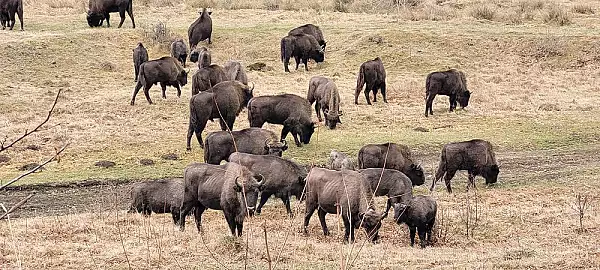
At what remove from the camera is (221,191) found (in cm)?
1352

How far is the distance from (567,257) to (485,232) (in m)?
2.50

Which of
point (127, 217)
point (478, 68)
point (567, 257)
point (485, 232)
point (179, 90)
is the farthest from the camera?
point (478, 68)

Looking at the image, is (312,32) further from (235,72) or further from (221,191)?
(221,191)

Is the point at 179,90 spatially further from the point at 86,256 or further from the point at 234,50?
the point at 86,256

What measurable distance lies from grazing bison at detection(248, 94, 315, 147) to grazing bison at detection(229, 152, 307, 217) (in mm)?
5741

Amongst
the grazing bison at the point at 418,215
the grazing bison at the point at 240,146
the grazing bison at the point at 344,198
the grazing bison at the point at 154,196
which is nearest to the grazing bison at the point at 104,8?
the grazing bison at the point at 240,146

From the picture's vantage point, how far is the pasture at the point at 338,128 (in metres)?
12.1

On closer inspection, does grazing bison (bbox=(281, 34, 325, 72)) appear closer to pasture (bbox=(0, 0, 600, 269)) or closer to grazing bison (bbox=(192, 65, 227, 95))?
pasture (bbox=(0, 0, 600, 269))

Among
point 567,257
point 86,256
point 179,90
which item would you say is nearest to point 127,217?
point 86,256

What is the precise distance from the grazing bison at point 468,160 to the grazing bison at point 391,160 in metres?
0.41

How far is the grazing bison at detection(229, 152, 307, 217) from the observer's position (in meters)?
15.5

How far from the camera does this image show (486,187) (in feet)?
60.8

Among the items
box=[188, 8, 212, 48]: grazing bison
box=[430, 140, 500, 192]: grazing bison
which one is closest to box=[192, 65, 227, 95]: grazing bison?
box=[430, 140, 500, 192]: grazing bison

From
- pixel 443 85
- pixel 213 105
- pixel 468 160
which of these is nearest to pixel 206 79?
pixel 213 105
